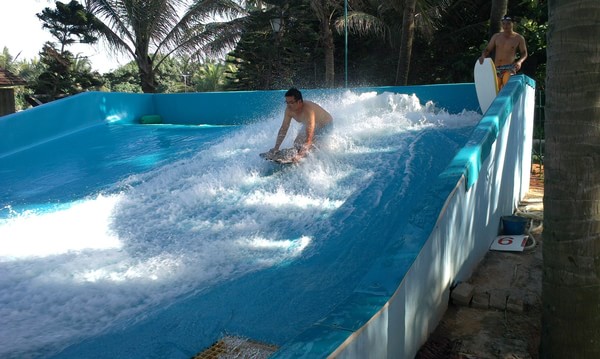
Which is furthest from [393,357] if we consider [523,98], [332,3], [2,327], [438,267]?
[332,3]

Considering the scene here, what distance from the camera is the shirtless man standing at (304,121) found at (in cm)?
609

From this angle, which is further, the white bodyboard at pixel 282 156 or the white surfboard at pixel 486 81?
the white surfboard at pixel 486 81

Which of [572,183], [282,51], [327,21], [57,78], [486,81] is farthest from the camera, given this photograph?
[57,78]

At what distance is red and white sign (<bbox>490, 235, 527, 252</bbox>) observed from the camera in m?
3.96

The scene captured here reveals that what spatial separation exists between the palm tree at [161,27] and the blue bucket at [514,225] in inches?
500

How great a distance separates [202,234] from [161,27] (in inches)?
470

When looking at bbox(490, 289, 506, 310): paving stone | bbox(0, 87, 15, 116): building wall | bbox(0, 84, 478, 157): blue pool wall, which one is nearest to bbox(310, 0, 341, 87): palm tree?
bbox(0, 84, 478, 157): blue pool wall

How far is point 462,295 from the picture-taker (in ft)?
10.2

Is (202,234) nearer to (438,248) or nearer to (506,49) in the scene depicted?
(438,248)

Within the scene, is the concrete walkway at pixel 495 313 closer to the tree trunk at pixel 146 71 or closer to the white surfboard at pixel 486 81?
the white surfboard at pixel 486 81

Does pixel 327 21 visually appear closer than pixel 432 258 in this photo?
No

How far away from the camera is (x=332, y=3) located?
13578 mm

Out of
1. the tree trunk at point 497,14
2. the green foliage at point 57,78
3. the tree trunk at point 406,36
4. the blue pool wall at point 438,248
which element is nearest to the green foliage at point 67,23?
the green foliage at point 57,78

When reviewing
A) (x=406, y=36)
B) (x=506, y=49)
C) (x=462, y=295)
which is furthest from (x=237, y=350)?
(x=406, y=36)
